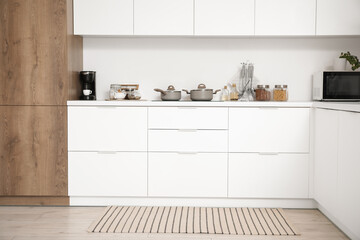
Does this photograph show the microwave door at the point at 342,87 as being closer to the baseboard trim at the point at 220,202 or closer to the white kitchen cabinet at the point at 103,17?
the baseboard trim at the point at 220,202

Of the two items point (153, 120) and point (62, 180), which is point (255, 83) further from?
point (62, 180)

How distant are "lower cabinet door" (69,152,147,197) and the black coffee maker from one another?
590mm

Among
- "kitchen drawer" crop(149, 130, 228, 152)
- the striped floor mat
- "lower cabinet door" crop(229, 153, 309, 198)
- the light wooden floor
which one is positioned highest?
"kitchen drawer" crop(149, 130, 228, 152)

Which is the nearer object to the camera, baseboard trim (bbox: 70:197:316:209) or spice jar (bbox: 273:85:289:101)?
baseboard trim (bbox: 70:197:316:209)

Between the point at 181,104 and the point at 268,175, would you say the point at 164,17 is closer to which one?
the point at 181,104

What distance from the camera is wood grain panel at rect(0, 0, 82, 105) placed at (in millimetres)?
3275

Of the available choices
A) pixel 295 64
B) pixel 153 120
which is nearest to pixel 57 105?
pixel 153 120

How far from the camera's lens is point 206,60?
3.85m

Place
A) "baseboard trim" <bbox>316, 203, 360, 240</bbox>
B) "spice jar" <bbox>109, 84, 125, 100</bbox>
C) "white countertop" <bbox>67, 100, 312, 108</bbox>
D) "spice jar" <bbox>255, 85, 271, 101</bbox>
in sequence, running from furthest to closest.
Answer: "spice jar" <bbox>255, 85, 271, 101</bbox>, "spice jar" <bbox>109, 84, 125, 100</bbox>, "white countertop" <bbox>67, 100, 312, 108</bbox>, "baseboard trim" <bbox>316, 203, 360, 240</bbox>

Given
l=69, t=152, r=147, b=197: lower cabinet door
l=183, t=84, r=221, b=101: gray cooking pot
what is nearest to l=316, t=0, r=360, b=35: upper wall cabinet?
l=183, t=84, r=221, b=101: gray cooking pot

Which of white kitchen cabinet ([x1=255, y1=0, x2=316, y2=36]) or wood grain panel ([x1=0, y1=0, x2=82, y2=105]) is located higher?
white kitchen cabinet ([x1=255, y1=0, x2=316, y2=36])

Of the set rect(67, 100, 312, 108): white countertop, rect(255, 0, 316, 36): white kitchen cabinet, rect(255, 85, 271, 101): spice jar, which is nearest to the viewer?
rect(67, 100, 312, 108): white countertop

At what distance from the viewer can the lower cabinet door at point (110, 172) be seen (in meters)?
3.31

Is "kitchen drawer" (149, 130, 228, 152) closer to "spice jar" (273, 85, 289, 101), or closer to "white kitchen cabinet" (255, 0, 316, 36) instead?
"spice jar" (273, 85, 289, 101)
